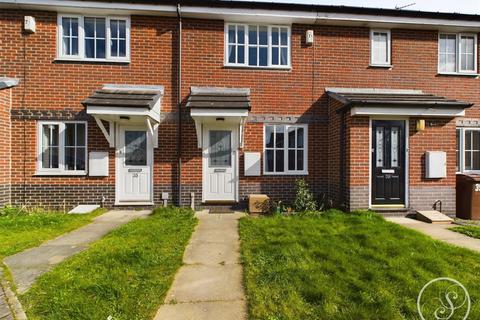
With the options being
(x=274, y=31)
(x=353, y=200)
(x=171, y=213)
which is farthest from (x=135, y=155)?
(x=353, y=200)

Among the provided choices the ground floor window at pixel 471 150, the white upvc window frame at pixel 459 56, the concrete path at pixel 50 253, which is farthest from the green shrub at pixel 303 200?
the white upvc window frame at pixel 459 56

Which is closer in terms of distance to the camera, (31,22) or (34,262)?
(34,262)

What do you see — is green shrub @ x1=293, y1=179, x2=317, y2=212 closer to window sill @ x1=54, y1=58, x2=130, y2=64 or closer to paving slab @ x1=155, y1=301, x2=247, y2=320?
paving slab @ x1=155, y1=301, x2=247, y2=320

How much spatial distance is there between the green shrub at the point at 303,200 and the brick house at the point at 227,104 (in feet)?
1.66

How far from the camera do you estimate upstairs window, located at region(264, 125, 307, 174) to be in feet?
29.0

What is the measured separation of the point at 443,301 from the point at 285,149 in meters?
6.17

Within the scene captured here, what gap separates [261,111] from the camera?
346 inches

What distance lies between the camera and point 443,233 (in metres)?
6.05

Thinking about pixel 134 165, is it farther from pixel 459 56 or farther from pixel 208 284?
pixel 459 56

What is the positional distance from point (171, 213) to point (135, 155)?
92.6 inches

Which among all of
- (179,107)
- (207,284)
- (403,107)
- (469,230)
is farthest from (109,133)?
(469,230)

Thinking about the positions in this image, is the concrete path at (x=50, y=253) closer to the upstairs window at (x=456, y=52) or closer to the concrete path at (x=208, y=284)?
the concrete path at (x=208, y=284)

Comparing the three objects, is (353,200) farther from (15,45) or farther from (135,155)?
(15,45)

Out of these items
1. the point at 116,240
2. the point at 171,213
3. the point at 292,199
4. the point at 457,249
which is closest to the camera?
the point at 457,249
